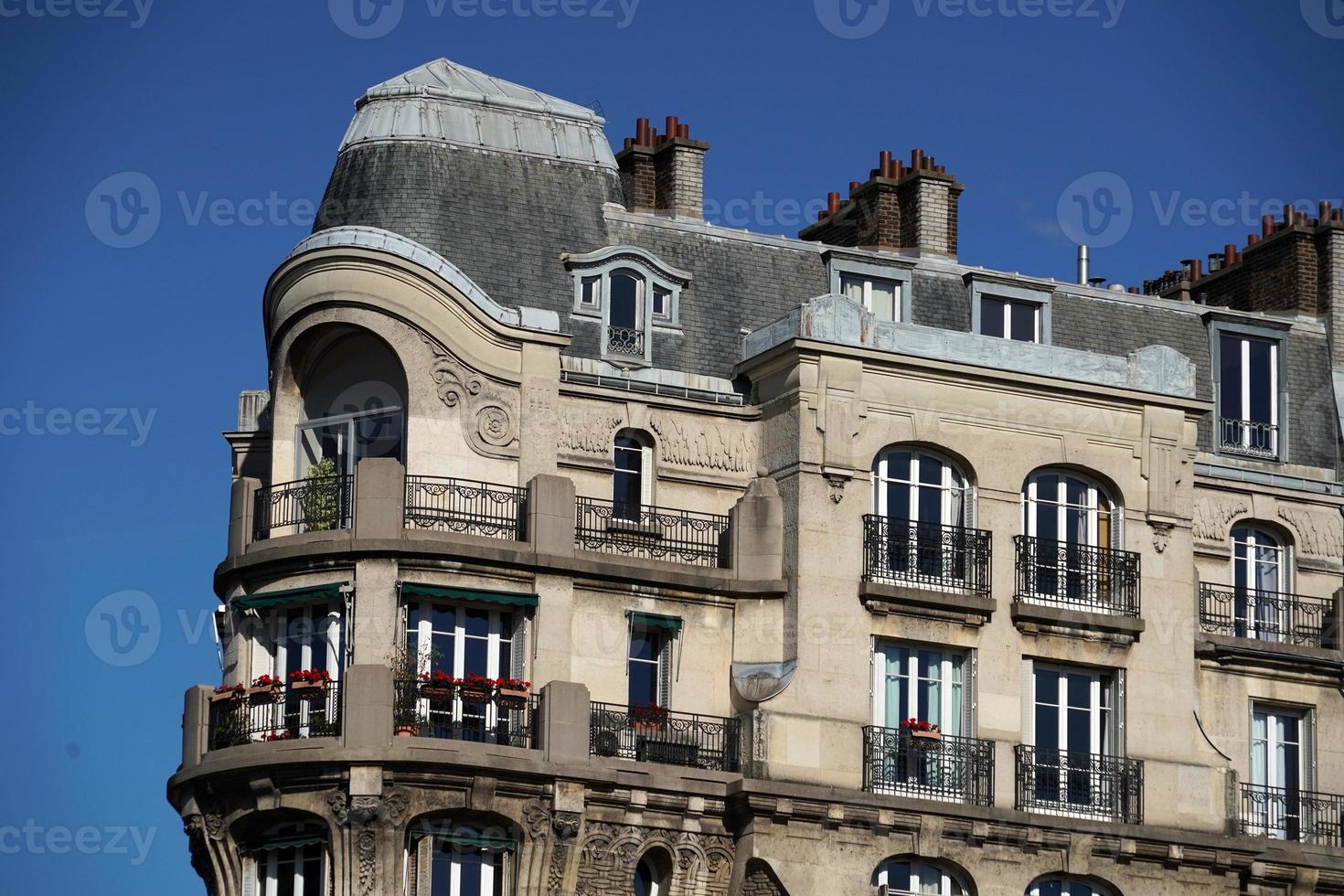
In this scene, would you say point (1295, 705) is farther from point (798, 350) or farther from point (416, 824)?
point (416, 824)

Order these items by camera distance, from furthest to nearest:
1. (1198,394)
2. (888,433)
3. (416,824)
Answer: (1198,394), (888,433), (416,824)

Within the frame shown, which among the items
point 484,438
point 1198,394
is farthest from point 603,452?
point 1198,394

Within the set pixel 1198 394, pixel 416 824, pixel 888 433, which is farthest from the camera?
pixel 1198 394

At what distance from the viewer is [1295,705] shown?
6006cm

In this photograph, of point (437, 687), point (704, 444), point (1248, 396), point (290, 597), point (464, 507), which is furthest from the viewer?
point (1248, 396)

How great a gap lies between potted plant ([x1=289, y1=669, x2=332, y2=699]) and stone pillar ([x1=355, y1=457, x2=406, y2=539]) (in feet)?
7.07

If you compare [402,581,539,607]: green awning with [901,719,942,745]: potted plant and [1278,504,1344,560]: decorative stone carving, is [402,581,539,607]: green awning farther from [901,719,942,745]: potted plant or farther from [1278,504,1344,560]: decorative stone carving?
[1278,504,1344,560]: decorative stone carving

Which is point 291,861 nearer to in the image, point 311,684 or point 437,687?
point 311,684

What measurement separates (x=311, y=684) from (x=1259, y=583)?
55.4 feet

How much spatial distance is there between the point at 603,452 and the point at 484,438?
6.67 ft

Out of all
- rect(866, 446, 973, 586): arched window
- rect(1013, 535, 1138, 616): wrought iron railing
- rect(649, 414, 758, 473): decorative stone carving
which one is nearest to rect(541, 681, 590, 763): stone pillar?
rect(649, 414, 758, 473): decorative stone carving

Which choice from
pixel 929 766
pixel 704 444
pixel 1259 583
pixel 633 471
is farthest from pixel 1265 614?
pixel 633 471

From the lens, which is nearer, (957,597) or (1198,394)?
(957,597)

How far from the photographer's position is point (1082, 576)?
Answer: 190 feet
